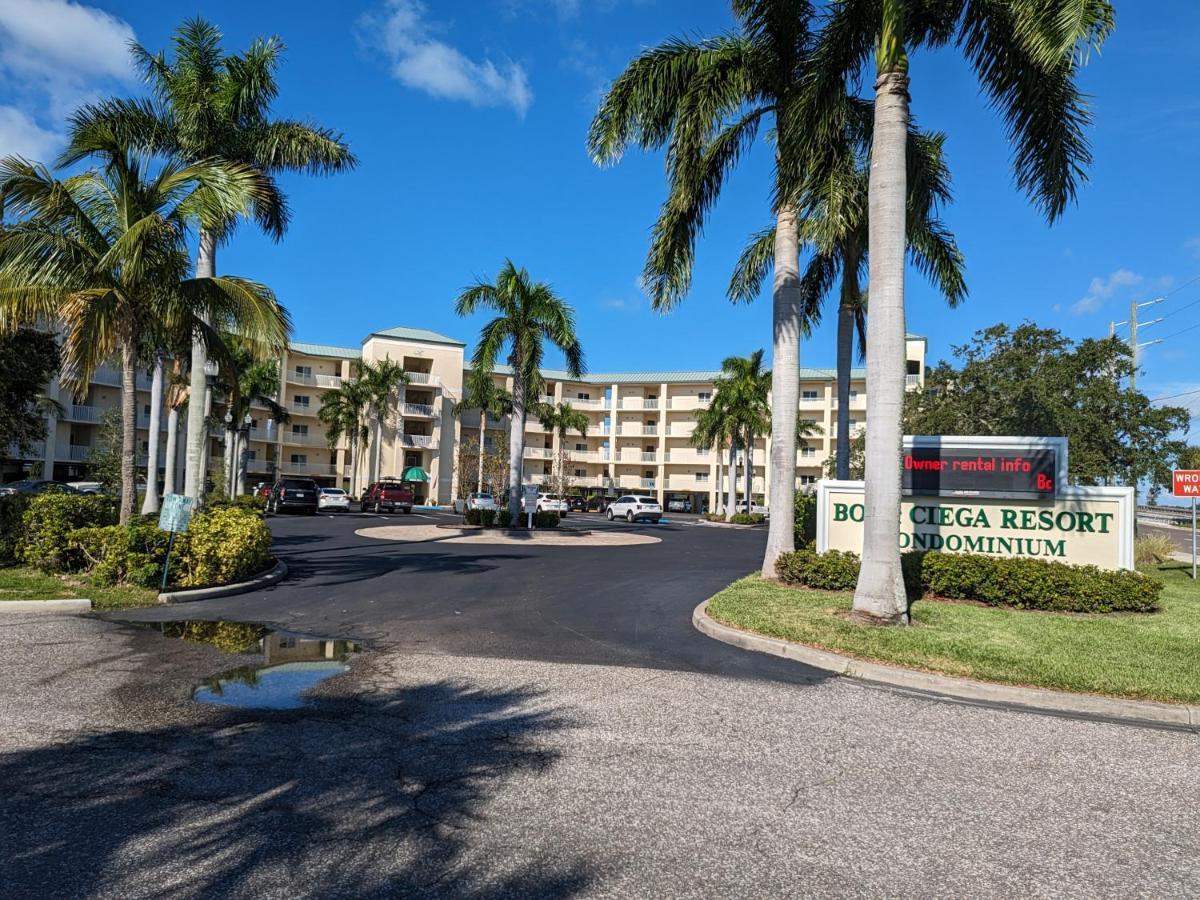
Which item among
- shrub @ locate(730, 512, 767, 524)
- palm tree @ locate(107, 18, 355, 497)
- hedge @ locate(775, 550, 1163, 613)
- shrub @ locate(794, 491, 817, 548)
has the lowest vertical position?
shrub @ locate(730, 512, 767, 524)

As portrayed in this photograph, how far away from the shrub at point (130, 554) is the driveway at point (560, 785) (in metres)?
3.43

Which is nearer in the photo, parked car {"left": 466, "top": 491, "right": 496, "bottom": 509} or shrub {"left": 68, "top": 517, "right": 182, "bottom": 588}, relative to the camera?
shrub {"left": 68, "top": 517, "right": 182, "bottom": 588}

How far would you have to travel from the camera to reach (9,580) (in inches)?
468

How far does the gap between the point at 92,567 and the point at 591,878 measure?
39.1 ft

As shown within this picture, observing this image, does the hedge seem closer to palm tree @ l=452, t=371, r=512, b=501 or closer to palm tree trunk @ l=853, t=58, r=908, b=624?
palm tree trunk @ l=853, t=58, r=908, b=624

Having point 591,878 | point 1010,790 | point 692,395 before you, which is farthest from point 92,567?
point 692,395

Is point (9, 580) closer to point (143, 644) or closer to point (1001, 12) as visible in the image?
point (143, 644)

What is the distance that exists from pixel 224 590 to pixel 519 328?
17136mm

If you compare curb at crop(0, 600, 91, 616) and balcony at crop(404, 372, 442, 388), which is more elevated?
balcony at crop(404, 372, 442, 388)

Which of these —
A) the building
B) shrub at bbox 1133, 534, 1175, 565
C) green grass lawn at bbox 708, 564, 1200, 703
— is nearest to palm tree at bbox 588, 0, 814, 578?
green grass lawn at bbox 708, 564, 1200, 703

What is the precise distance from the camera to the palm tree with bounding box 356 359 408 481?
5828 cm

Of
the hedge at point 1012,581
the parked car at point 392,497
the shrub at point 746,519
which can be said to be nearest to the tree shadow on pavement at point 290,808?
the hedge at point 1012,581

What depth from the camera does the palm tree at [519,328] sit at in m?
27.5

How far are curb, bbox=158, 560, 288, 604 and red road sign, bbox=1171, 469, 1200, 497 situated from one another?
63.7ft
